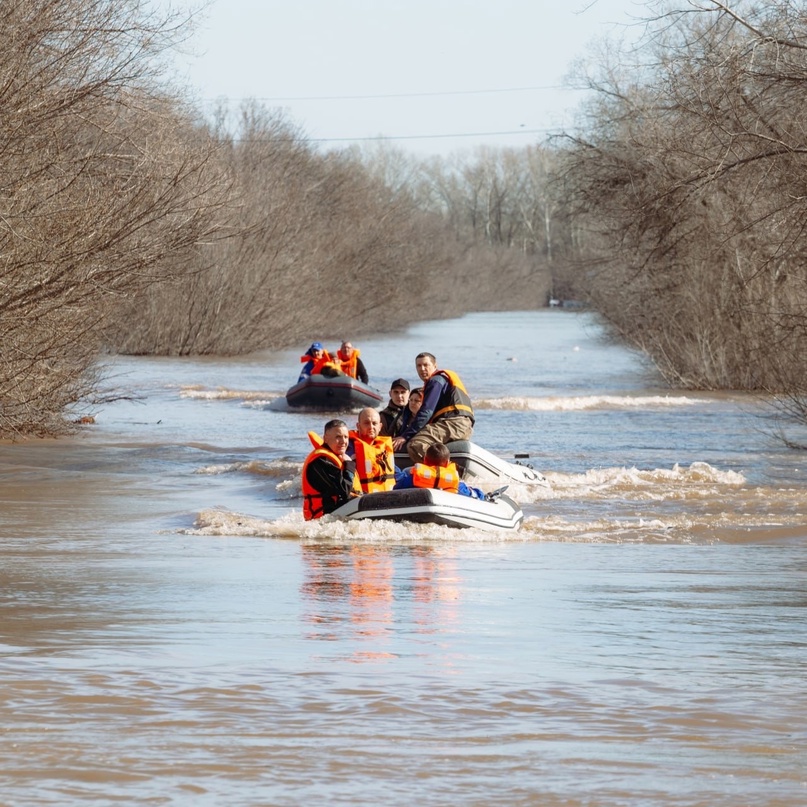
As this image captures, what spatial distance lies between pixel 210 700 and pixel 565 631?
8.00 feet

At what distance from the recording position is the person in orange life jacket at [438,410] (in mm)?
15938

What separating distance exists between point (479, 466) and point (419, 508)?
12.7ft

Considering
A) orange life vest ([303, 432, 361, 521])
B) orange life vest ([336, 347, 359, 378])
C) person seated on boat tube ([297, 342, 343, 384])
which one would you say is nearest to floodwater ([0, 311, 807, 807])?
orange life vest ([303, 432, 361, 521])

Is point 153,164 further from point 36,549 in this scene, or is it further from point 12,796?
point 12,796

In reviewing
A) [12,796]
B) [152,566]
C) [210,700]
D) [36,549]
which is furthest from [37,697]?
[36,549]

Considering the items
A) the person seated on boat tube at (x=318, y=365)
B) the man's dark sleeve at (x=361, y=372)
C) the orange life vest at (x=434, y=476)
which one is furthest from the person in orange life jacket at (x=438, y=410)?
the man's dark sleeve at (x=361, y=372)


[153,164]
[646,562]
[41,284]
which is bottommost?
[646,562]

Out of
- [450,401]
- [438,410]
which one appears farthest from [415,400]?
[450,401]

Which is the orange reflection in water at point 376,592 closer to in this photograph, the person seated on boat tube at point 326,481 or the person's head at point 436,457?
the person seated on boat tube at point 326,481

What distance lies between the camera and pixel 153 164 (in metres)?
17.8

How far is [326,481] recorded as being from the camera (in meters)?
13.1

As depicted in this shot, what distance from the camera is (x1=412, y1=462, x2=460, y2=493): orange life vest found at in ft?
43.1

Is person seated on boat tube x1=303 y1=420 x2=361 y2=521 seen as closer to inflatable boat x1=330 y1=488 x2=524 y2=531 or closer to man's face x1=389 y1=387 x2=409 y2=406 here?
inflatable boat x1=330 y1=488 x2=524 y2=531

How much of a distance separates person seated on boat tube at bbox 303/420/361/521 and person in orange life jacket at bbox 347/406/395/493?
0.12 metres
